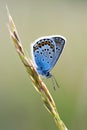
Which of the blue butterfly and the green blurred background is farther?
the green blurred background

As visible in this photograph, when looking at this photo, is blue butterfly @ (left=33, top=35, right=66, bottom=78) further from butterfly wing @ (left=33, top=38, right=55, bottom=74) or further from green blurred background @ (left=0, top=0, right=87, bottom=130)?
green blurred background @ (left=0, top=0, right=87, bottom=130)

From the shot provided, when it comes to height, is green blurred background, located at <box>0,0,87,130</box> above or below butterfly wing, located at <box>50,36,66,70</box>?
below

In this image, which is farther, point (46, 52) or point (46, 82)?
point (46, 82)

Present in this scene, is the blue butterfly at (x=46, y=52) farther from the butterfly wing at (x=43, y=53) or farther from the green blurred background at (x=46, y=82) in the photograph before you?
the green blurred background at (x=46, y=82)

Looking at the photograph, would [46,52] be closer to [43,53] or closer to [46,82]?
[43,53]

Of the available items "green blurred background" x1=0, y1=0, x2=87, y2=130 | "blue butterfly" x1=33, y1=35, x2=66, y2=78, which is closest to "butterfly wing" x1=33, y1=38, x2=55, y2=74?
"blue butterfly" x1=33, y1=35, x2=66, y2=78

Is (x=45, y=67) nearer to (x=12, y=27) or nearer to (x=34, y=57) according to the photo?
(x=34, y=57)

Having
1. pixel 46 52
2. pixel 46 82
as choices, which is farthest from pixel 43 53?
pixel 46 82

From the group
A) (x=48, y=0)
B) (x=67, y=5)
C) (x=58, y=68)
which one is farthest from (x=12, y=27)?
(x=48, y=0)

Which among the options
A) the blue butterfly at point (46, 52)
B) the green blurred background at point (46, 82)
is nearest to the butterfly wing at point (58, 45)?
the blue butterfly at point (46, 52)
